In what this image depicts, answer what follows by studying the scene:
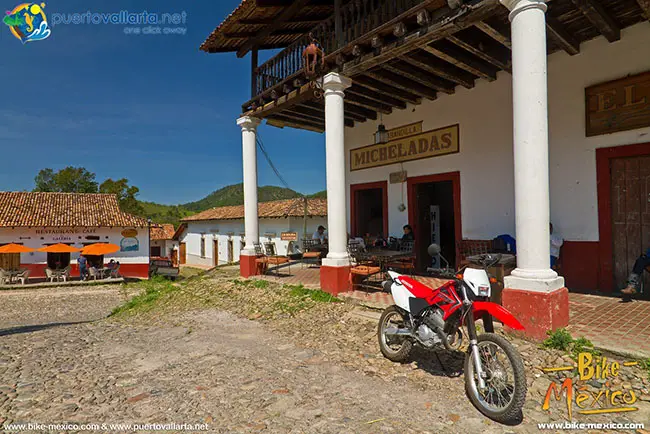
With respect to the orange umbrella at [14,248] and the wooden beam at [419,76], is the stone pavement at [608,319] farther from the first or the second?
the orange umbrella at [14,248]

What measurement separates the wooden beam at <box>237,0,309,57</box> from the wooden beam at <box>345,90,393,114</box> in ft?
6.44

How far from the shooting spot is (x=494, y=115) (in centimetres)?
734

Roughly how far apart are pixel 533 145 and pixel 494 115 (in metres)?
3.57

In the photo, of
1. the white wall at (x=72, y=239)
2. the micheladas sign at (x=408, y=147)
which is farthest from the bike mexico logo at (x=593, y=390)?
the white wall at (x=72, y=239)

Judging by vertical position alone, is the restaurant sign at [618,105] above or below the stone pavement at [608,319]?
above

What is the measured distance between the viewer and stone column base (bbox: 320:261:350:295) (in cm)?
663

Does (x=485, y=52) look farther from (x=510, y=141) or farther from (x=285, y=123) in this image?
(x=285, y=123)

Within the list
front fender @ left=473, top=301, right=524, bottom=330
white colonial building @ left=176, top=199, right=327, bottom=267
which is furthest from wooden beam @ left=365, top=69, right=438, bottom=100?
white colonial building @ left=176, top=199, right=327, bottom=267

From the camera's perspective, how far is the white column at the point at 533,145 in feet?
13.5

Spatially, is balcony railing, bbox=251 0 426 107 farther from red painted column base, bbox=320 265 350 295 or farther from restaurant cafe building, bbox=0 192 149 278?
restaurant cafe building, bbox=0 192 149 278

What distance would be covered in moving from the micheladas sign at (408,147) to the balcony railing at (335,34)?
2876 mm

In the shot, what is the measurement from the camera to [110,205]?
23.2 meters

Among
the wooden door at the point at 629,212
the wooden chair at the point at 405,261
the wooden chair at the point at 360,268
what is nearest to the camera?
the wooden door at the point at 629,212

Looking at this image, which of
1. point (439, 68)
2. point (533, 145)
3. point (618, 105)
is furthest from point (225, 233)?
point (533, 145)
